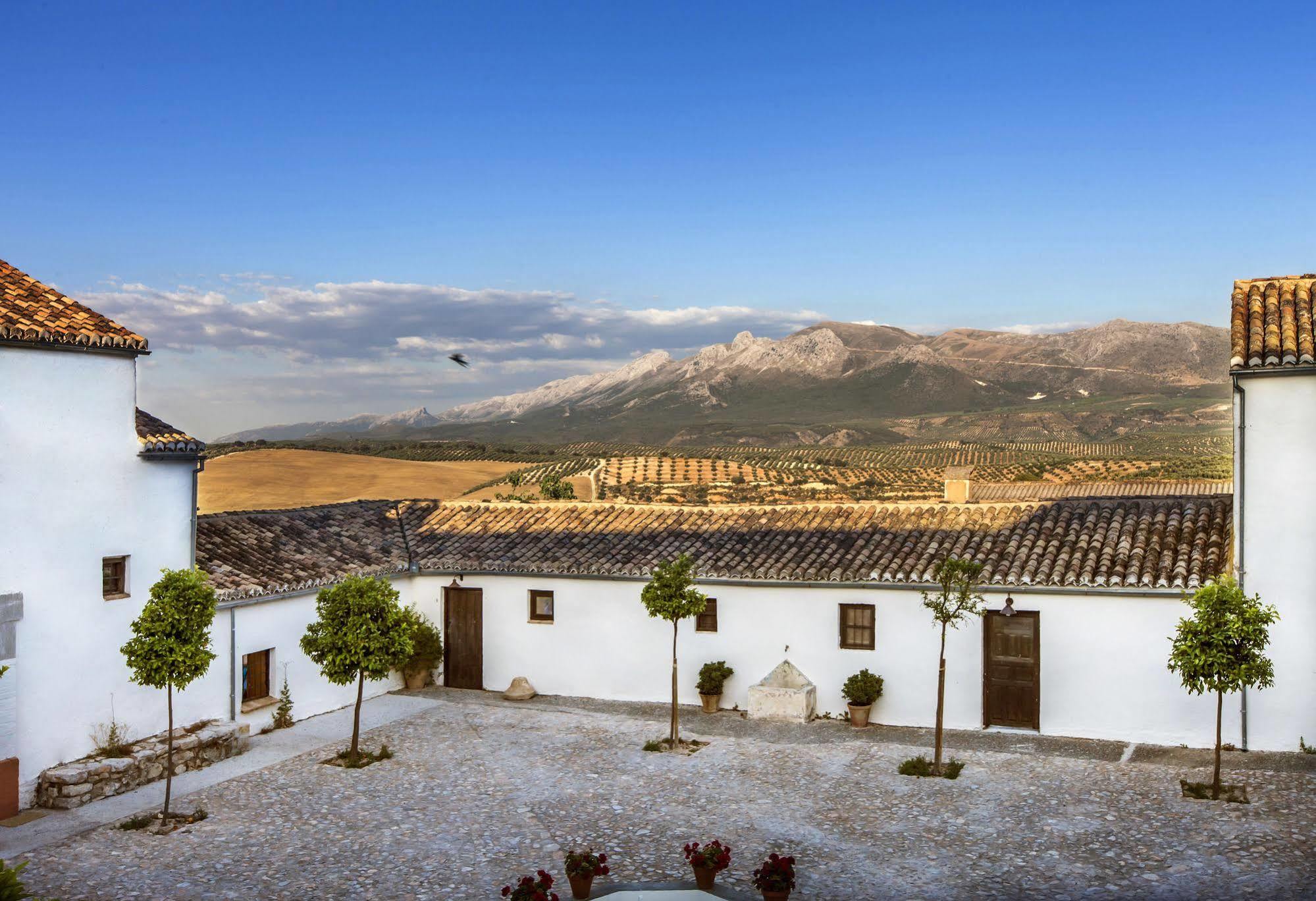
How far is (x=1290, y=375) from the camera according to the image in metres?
14.5

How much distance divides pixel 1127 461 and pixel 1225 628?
63.7 meters

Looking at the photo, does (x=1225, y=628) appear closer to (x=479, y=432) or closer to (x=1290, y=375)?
(x=1290, y=375)

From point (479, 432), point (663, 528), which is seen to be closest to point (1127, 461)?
point (663, 528)

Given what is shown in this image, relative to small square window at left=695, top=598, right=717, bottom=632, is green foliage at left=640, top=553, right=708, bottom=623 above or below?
above

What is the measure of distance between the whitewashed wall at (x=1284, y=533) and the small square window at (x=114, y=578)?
52.6 ft

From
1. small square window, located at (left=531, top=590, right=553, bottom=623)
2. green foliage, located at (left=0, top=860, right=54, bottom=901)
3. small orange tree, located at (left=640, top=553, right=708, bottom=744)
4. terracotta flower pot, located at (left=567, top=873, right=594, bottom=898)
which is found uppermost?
small orange tree, located at (left=640, top=553, right=708, bottom=744)

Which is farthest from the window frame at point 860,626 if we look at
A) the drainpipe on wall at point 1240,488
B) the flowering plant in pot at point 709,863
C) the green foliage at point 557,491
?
the green foliage at point 557,491

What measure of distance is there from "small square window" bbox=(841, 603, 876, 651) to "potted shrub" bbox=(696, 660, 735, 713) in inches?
86.7

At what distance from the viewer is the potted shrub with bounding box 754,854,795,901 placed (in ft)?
31.1

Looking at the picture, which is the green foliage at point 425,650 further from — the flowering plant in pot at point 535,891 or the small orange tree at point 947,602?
the flowering plant in pot at point 535,891

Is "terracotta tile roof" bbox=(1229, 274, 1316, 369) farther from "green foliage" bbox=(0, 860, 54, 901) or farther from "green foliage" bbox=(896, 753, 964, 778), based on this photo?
"green foliage" bbox=(0, 860, 54, 901)

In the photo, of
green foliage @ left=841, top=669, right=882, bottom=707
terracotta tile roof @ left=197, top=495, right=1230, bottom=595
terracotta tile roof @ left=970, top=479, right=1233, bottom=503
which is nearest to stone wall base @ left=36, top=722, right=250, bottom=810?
terracotta tile roof @ left=197, top=495, right=1230, bottom=595

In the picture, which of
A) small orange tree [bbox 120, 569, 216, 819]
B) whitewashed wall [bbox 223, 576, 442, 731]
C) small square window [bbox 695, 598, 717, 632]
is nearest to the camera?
small orange tree [bbox 120, 569, 216, 819]

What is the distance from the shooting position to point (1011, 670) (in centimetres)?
1652
